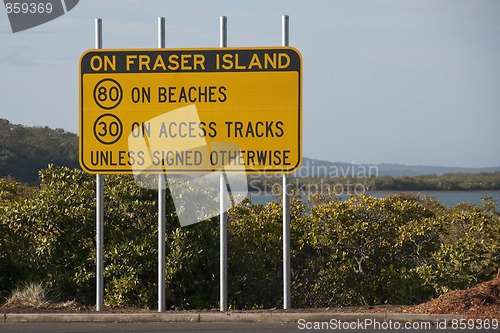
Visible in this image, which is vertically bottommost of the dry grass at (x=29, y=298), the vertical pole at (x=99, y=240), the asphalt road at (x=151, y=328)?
the asphalt road at (x=151, y=328)

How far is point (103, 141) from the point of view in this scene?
9.45m

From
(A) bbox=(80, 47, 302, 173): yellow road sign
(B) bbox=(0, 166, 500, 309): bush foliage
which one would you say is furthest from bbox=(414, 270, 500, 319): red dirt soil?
(A) bbox=(80, 47, 302, 173): yellow road sign

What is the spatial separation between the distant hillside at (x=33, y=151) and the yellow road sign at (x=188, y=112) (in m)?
35.4

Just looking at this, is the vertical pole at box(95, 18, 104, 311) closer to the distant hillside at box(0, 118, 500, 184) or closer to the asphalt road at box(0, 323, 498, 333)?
the asphalt road at box(0, 323, 498, 333)

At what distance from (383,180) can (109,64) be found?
42.3 m

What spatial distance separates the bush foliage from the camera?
10859mm

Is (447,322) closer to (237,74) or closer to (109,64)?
(237,74)

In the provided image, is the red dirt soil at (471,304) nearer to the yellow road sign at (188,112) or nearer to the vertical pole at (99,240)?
the yellow road sign at (188,112)

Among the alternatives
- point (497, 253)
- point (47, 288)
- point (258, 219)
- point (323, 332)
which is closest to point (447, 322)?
point (323, 332)

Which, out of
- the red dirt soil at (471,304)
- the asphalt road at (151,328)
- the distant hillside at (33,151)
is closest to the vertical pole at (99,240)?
the asphalt road at (151,328)

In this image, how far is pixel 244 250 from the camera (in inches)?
481

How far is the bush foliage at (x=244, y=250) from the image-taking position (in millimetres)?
10859

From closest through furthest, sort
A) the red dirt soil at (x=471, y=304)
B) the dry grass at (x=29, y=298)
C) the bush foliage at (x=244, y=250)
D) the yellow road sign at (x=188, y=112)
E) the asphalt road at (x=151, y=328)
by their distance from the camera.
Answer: the asphalt road at (x=151, y=328) < the red dirt soil at (x=471, y=304) < the yellow road sign at (x=188, y=112) < the dry grass at (x=29, y=298) < the bush foliage at (x=244, y=250)

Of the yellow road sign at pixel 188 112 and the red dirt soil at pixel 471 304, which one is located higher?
the yellow road sign at pixel 188 112
